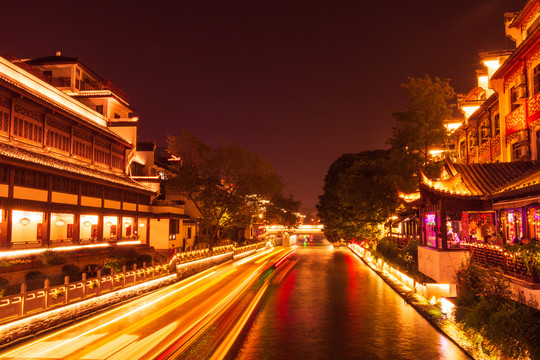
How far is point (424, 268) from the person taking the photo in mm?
21656

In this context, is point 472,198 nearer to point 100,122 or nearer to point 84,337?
point 84,337

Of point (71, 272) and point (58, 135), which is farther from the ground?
point (58, 135)

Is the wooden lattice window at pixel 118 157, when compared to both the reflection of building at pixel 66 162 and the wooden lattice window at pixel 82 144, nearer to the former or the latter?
the reflection of building at pixel 66 162

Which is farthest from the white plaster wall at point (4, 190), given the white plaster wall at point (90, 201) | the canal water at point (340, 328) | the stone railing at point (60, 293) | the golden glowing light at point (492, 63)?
the golden glowing light at point (492, 63)

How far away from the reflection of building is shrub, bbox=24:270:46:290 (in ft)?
8.18

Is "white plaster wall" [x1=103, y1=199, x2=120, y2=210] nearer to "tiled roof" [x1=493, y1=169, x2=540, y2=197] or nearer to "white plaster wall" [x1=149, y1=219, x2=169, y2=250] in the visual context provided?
"white plaster wall" [x1=149, y1=219, x2=169, y2=250]

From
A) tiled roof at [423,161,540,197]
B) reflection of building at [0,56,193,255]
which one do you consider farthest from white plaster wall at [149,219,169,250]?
tiled roof at [423,161,540,197]

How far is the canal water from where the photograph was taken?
1262 centimetres

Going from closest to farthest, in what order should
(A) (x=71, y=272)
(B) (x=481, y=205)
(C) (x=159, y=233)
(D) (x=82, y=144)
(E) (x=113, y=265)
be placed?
(B) (x=481, y=205), (A) (x=71, y=272), (E) (x=113, y=265), (D) (x=82, y=144), (C) (x=159, y=233)

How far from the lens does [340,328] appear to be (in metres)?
15.8

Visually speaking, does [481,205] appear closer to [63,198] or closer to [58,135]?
[63,198]

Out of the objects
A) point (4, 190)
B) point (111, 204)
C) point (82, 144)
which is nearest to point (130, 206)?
point (111, 204)

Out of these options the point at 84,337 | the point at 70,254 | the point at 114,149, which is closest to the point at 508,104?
the point at 84,337

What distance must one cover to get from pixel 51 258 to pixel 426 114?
2450 centimetres
